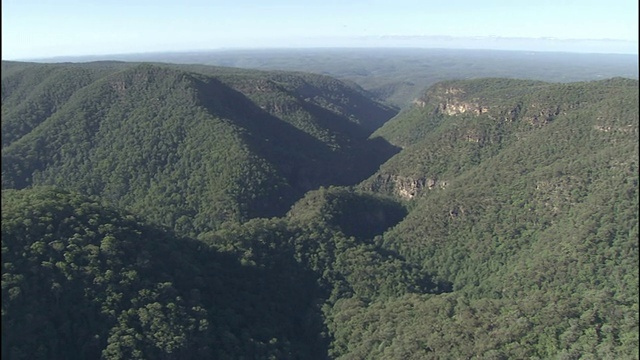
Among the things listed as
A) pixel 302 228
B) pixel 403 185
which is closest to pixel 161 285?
pixel 302 228

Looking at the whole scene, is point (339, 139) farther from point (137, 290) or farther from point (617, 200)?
point (137, 290)

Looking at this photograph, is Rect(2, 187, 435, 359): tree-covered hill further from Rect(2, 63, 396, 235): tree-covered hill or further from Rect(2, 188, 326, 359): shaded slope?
Rect(2, 63, 396, 235): tree-covered hill

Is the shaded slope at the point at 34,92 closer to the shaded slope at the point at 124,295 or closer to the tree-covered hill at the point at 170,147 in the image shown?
the tree-covered hill at the point at 170,147

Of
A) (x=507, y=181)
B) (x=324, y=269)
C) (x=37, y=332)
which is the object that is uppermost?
(x=507, y=181)

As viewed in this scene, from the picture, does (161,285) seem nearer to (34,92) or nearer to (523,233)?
(523,233)

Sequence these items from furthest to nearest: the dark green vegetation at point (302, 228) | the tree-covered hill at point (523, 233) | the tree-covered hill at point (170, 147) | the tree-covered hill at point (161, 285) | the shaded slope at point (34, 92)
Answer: the shaded slope at point (34, 92) < the tree-covered hill at point (170, 147) < the tree-covered hill at point (523, 233) < the dark green vegetation at point (302, 228) < the tree-covered hill at point (161, 285)

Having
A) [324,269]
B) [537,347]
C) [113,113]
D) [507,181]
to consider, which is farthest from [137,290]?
[113,113]

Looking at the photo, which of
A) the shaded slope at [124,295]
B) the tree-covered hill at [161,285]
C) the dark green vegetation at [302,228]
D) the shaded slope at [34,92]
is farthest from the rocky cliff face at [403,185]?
the shaded slope at [34,92]
